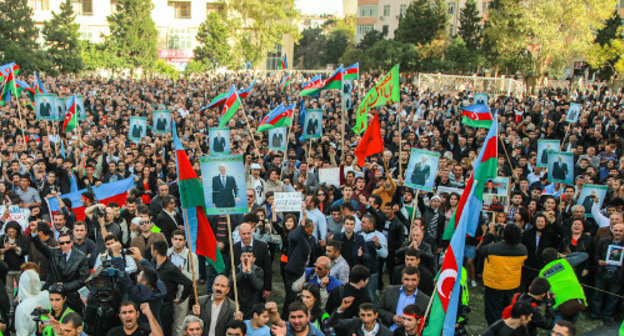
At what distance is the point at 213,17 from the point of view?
2279 inches

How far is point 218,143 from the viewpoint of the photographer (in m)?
12.8

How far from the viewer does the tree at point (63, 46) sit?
150 feet

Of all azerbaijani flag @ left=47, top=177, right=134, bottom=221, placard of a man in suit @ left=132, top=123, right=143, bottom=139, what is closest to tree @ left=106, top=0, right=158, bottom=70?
placard of a man in suit @ left=132, top=123, right=143, bottom=139

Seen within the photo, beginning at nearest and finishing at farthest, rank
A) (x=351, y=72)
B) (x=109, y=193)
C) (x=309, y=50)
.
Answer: (x=109, y=193) < (x=351, y=72) < (x=309, y=50)

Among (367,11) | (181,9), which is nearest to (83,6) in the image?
(181,9)

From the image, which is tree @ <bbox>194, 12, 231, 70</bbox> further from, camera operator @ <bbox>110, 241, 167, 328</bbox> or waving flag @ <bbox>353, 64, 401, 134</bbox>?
camera operator @ <bbox>110, 241, 167, 328</bbox>

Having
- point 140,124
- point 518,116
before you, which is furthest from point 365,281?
point 518,116

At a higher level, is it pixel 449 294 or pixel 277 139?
pixel 277 139

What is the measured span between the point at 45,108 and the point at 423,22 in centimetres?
3676

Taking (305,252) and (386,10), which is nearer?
(305,252)

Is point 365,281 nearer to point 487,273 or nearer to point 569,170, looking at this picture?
point 487,273

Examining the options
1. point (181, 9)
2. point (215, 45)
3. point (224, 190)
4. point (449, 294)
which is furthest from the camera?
point (181, 9)

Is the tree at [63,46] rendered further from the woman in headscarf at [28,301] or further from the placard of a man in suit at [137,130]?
the woman in headscarf at [28,301]

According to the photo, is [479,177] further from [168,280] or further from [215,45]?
[215,45]
